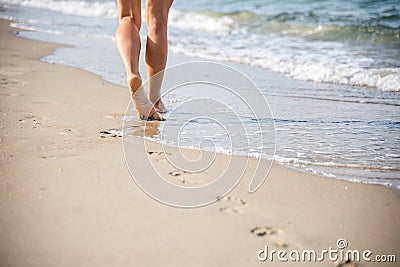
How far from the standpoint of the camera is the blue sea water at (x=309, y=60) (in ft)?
7.13

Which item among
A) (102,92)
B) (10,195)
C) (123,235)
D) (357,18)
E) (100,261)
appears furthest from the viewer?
(357,18)

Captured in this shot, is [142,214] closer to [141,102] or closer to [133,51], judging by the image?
[141,102]

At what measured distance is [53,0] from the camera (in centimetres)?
1221

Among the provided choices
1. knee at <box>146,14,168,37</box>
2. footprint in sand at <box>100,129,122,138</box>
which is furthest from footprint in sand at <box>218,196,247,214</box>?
knee at <box>146,14,168,37</box>

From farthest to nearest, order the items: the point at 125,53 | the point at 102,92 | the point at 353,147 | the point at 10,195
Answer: the point at 102,92
the point at 125,53
the point at 353,147
the point at 10,195

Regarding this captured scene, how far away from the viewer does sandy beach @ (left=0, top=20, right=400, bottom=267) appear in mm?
1242

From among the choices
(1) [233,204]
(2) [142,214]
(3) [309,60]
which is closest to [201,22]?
(3) [309,60]

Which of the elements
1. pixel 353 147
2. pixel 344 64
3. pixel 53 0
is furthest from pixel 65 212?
pixel 53 0

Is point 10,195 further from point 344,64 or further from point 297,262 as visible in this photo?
point 344,64

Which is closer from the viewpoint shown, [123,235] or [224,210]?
[123,235]

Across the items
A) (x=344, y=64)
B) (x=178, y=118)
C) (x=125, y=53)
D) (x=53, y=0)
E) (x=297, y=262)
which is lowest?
(x=53, y=0)

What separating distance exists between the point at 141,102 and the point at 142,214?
41.8 inches

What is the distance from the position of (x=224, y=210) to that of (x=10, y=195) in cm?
69

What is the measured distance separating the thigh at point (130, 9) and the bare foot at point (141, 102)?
1.33 ft
